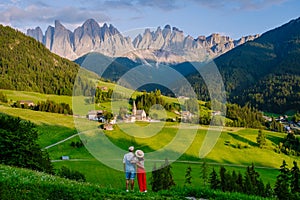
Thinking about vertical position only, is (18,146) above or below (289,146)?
above

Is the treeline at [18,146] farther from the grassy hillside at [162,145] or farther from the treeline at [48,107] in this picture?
the treeline at [48,107]

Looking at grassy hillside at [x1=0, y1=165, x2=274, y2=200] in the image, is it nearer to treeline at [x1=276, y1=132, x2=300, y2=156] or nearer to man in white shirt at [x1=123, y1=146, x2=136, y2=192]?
man in white shirt at [x1=123, y1=146, x2=136, y2=192]

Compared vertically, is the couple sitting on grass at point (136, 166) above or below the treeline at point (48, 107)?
below

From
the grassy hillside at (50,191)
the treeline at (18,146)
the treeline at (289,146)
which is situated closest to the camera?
the grassy hillside at (50,191)

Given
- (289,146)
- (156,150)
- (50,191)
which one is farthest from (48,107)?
(50,191)

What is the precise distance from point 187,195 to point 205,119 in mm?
179691

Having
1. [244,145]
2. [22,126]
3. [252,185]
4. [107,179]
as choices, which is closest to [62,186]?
[22,126]

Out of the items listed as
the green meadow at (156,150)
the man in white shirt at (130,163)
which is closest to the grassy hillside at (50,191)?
the man in white shirt at (130,163)

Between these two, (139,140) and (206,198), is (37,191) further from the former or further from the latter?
(139,140)

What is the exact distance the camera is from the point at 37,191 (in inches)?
716

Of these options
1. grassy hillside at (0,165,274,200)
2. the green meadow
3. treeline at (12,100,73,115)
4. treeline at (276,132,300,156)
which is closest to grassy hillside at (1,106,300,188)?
the green meadow

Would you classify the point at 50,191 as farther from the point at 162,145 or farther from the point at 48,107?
the point at 48,107

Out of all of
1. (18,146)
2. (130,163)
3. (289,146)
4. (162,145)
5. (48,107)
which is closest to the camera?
(130,163)

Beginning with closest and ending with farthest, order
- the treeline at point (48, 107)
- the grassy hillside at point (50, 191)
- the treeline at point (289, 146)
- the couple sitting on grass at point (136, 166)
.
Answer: the grassy hillside at point (50, 191) < the couple sitting on grass at point (136, 166) < the treeline at point (289, 146) < the treeline at point (48, 107)
